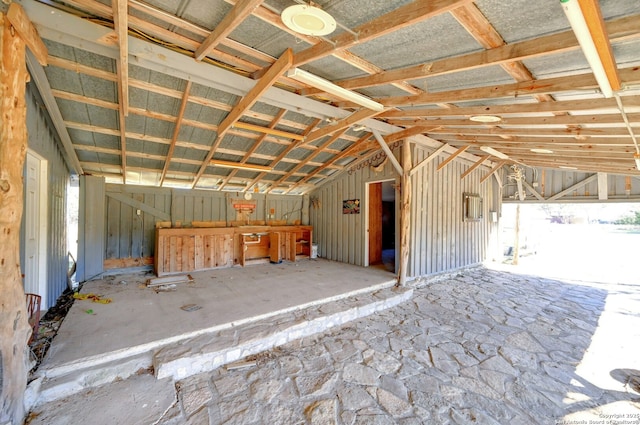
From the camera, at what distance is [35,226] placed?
3.54 meters

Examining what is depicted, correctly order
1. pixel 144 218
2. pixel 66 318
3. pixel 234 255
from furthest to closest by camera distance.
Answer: pixel 234 255 < pixel 144 218 < pixel 66 318

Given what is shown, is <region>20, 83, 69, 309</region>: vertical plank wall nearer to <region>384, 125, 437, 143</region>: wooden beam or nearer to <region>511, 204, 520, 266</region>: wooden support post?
<region>384, 125, 437, 143</region>: wooden beam

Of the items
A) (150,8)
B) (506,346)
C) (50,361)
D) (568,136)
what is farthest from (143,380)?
(568,136)

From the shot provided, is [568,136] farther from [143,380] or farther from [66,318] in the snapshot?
[66,318]

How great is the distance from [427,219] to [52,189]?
6.88 meters

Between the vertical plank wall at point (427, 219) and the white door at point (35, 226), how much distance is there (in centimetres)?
585

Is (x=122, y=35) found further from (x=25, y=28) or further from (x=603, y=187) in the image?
(x=603, y=187)

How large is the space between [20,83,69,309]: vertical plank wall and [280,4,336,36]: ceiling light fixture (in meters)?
3.14

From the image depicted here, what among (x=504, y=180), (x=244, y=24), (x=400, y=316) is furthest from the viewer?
(x=504, y=180)

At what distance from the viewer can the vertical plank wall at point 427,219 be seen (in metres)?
6.12

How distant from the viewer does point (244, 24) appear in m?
2.39

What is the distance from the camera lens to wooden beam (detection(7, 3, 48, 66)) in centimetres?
195

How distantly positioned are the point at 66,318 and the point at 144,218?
339cm

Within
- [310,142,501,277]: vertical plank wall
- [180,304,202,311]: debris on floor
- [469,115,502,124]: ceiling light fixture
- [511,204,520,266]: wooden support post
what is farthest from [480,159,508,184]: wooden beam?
[180,304,202,311]: debris on floor
